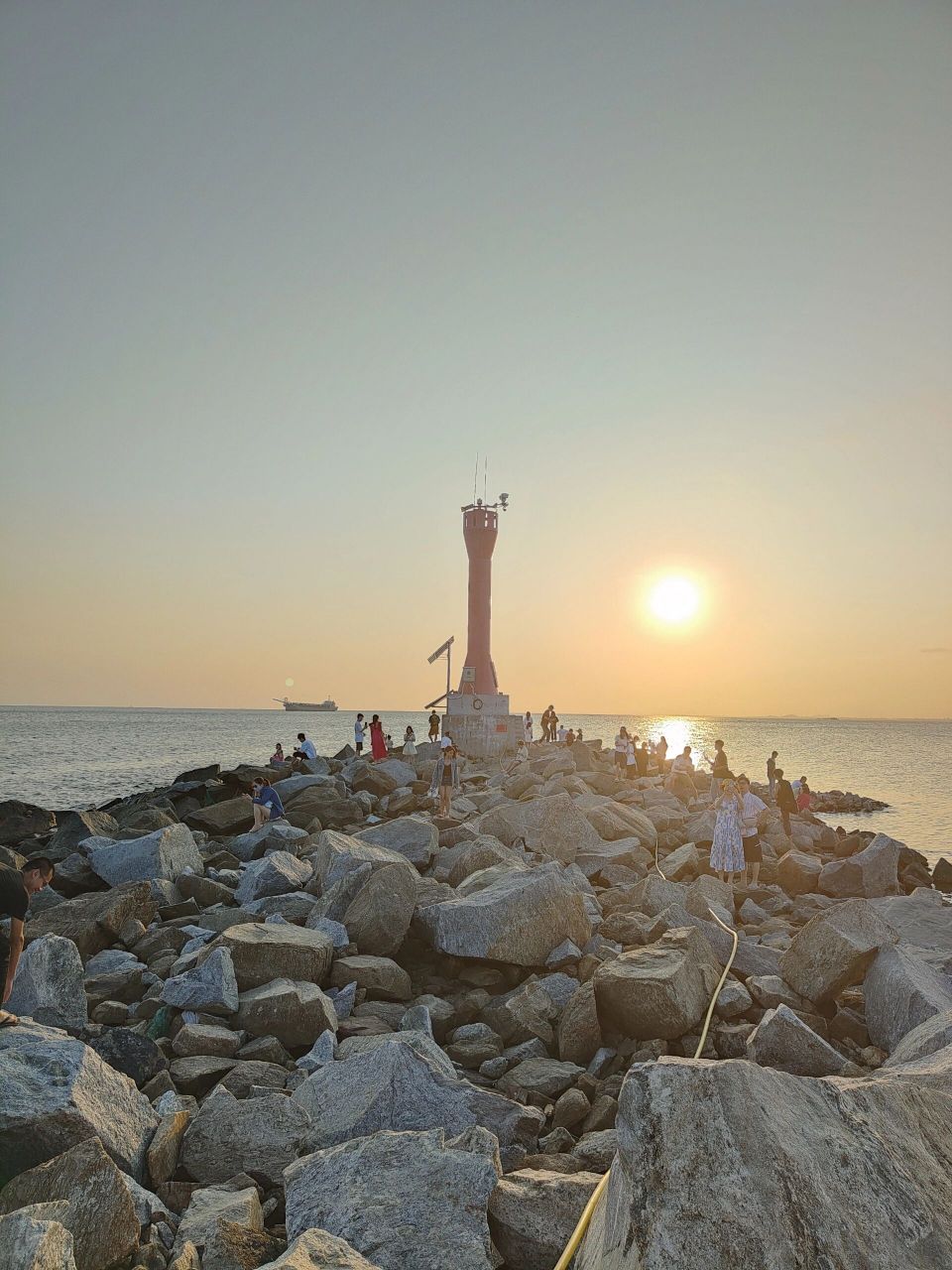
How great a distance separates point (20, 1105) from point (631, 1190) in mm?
2903

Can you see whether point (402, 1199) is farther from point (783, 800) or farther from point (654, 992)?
point (783, 800)

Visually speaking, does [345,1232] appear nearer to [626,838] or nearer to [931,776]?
[626,838]

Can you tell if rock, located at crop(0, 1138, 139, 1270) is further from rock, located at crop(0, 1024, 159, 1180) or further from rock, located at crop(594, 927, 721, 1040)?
rock, located at crop(594, 927, 721, 1040)

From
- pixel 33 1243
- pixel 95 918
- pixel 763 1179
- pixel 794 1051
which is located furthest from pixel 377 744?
pixel 763 1179

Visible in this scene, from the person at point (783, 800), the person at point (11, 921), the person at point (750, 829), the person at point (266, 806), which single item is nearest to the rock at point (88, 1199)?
the person at point (11, 921)

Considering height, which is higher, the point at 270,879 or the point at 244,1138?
the point at 270,879

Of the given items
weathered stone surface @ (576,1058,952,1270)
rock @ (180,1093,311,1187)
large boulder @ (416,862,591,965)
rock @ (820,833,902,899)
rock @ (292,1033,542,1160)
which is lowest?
rock @ (820,833,902,899)

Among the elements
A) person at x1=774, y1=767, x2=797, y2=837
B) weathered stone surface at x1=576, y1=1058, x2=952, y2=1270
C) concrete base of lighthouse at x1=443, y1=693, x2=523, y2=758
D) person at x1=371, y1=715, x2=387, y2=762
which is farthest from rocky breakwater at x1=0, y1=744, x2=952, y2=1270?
concrete base of lighthouse at x1=443, y1=693, x2=523, y2=758

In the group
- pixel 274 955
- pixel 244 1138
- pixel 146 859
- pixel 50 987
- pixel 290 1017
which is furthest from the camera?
pixel 146 859

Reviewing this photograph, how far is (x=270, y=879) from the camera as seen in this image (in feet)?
30.4

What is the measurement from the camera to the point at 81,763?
45.7 m

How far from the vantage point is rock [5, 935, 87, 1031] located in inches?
225

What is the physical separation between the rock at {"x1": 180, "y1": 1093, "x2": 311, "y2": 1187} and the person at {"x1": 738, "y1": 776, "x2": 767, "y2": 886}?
32.4 feet

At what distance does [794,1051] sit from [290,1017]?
3.32 m
